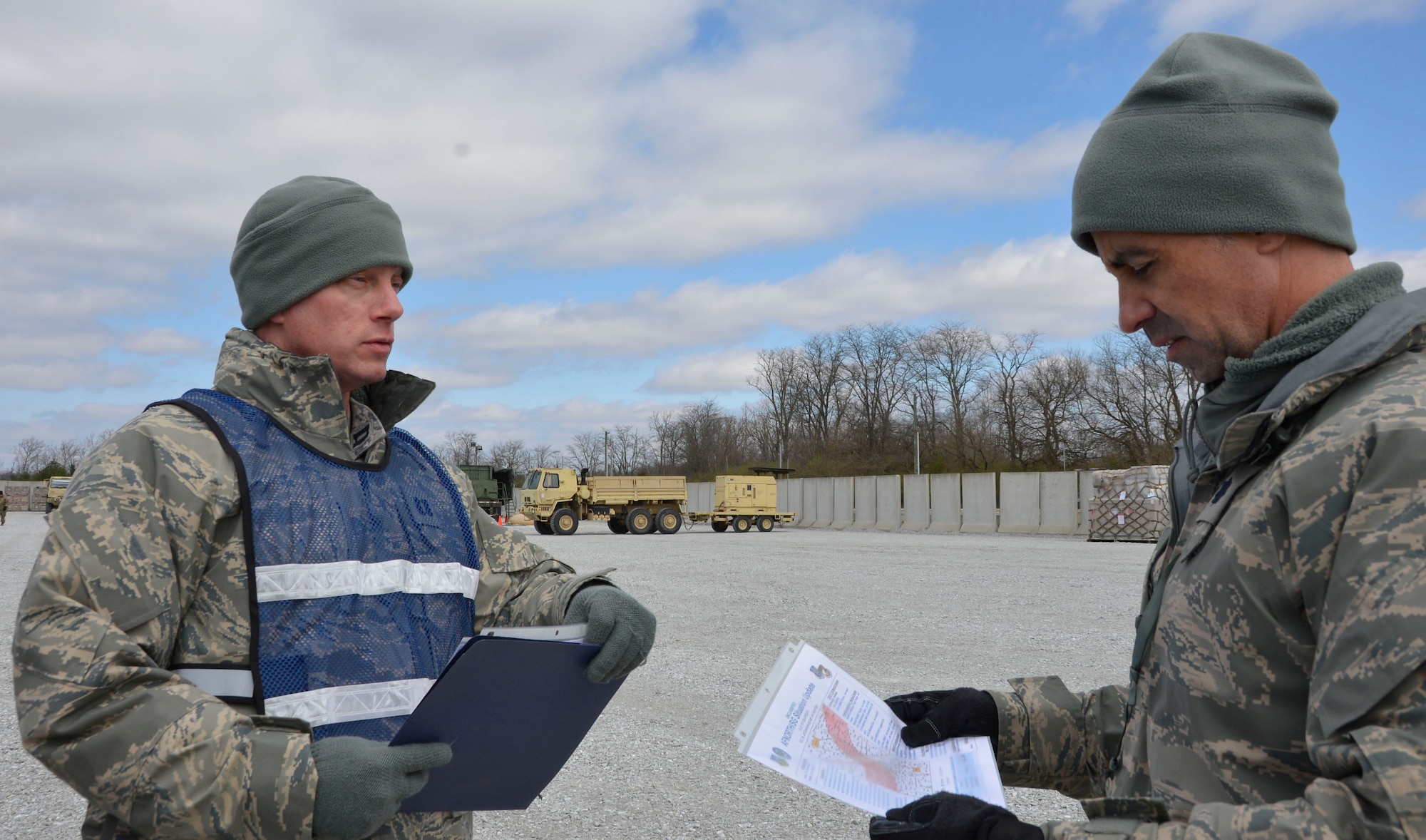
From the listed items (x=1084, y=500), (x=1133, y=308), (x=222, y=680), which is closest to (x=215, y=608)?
(x=222, y=680)

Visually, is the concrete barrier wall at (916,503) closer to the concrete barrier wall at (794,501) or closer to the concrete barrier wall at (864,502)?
the concrete barrier wall at (864,502)

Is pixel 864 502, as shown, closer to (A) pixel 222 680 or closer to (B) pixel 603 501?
(B) pixel 603 501

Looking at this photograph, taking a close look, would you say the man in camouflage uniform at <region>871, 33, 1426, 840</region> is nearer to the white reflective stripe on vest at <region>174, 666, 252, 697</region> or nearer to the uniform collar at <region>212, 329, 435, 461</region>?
the white reflective stripe on vest at <region>174, 666, 252, 697</region>

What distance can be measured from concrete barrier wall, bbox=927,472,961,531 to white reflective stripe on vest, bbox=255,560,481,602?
35.7 meters

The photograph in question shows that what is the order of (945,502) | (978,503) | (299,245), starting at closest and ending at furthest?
(299,245) → (978,503) → (945,502)

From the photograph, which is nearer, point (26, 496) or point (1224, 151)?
point (1224, 151)

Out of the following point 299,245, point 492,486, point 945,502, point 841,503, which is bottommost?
point 841,503

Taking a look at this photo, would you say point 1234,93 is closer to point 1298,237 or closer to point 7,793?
point 1298,237

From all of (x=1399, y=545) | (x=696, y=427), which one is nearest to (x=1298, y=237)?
(x=1399, y=545)

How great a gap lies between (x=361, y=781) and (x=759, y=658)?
6.58 metres

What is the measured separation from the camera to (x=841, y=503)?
143 feet

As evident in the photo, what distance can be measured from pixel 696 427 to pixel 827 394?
526 inches

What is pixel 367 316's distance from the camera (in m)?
2.43

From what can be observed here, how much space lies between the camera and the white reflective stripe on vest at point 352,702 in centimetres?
193
